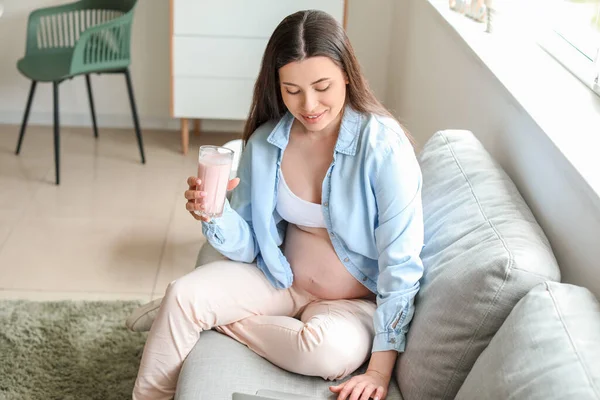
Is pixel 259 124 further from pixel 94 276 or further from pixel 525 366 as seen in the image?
pixel 94 276

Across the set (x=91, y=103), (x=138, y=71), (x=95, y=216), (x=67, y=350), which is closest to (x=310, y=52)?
(x=67, y=350)

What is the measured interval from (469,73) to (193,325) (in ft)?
4.33

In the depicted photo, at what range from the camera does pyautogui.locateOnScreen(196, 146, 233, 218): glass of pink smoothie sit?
1592 millimetres

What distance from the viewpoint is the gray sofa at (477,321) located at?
3.96 ft

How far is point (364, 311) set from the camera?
1822mm

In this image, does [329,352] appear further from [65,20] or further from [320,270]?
[65,20]

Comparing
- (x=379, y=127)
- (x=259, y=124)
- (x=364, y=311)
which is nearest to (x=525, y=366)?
(x=364, y=311)

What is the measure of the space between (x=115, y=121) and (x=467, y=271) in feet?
10.6

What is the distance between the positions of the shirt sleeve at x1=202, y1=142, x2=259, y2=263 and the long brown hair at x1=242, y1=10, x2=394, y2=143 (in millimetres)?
175

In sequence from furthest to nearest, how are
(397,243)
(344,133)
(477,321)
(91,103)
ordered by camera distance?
(91,103)
(344,133)
(397,243)
(477,321)

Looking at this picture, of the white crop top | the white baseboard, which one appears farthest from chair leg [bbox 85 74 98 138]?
the white crop top

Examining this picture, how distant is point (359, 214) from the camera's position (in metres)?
1.80

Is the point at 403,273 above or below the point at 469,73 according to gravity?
below

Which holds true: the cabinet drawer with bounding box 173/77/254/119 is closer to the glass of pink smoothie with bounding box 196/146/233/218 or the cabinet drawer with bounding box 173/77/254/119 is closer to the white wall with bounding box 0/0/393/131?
the white wall with bounding box 0/0/393/131
